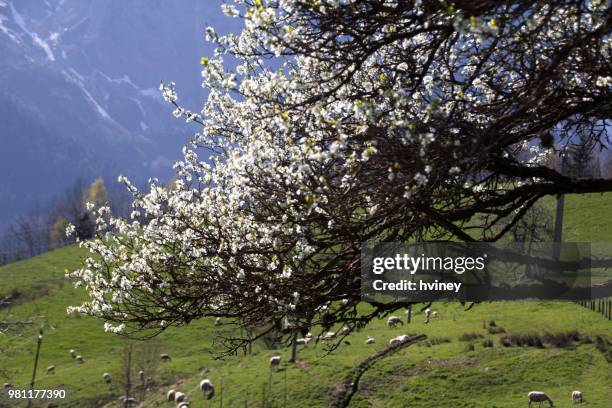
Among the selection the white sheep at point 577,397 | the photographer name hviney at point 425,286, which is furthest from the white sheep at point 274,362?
the photographer name hviney at point 425,286

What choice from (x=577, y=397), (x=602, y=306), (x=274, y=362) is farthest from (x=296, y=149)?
(x=602, y=306)

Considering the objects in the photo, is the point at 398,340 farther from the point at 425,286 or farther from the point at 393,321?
the point at 425,286

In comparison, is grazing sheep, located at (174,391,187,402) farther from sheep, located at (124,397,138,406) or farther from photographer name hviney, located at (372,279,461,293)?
photographer name hviney, located at (372,279,461,293)

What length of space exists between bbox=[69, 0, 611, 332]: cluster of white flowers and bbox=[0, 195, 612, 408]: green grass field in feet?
62.1

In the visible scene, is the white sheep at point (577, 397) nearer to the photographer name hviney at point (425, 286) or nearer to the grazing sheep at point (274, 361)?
the grazing sheep at point (274, 361)

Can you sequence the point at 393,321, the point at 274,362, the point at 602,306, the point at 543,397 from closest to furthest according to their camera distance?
the point at 543,397 → the point at 274,362 → the point at 602,306 → the point at 393,321

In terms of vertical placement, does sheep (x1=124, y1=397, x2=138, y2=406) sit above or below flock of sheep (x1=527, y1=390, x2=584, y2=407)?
below

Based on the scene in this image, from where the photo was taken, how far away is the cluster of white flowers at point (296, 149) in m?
6.09

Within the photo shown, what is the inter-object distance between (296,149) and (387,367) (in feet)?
86.1

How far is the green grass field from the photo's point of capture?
88.6 ft

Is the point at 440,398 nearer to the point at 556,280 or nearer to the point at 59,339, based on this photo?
the point at 556,280

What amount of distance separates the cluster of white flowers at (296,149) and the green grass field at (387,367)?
62.1 ft

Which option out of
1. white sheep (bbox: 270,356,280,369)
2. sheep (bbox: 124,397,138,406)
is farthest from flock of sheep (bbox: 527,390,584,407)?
sheep (bbox: 124,397,138,406)

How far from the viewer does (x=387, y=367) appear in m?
31.1
